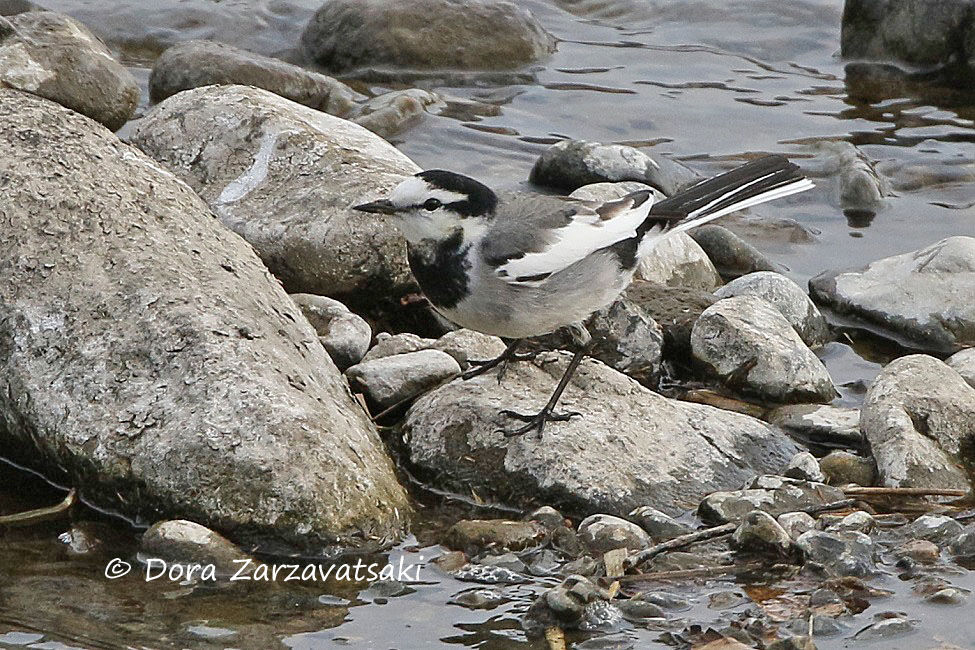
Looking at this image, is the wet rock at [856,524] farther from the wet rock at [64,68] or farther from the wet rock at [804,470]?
the wet rock at [64,68]

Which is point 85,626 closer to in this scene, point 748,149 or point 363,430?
point 363,430

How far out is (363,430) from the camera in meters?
5.73

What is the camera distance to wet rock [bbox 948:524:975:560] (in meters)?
5.37

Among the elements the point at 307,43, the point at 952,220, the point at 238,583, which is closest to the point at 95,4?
the point at 307,43

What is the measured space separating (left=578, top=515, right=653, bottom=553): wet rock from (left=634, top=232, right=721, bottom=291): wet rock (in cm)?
298

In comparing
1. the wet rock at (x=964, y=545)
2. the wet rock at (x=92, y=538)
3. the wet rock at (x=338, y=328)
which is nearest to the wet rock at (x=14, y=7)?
the wet rock at (x=338, y=328)

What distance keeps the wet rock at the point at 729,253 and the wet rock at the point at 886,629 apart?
4185mm

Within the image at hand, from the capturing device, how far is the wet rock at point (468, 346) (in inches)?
269

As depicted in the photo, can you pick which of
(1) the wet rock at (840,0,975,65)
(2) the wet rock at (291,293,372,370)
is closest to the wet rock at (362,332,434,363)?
(2) the wet rock at (291,293,372,370)

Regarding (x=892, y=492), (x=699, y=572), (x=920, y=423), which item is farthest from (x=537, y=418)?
(x=920, y=423)

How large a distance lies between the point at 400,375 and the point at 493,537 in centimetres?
132

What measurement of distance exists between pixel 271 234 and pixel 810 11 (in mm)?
8509

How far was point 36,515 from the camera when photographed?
5.30 meters

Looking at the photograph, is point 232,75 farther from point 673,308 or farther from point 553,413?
point 553,413
